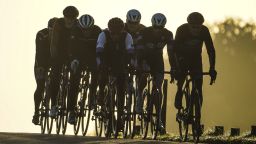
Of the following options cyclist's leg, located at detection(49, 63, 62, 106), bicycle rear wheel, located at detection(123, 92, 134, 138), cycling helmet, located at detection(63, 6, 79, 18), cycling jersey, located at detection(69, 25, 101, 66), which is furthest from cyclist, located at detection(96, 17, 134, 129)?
cyclist's leg, located at detection(49, 63, 62, 106)

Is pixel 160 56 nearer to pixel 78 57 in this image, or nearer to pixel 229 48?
pixel 78 57

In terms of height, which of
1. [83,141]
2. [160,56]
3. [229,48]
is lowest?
[83,141]

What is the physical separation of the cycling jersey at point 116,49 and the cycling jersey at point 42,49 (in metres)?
3.43

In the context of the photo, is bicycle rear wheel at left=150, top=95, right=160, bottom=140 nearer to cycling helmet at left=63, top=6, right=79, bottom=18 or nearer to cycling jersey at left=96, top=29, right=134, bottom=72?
cycling jersey at left=96, top=29, right=134, bottom=72

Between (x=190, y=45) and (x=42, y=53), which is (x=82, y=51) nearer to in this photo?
(x=42, y=53)

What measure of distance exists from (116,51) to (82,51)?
2.10m

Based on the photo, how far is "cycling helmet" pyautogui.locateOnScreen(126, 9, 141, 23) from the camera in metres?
32.9

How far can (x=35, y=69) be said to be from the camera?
33.5 m

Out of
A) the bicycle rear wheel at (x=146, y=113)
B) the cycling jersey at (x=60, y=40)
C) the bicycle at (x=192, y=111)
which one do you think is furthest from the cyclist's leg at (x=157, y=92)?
the cycling jersey at (x=60, y=40)


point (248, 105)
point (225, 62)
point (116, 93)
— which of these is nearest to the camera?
point (116, 93)

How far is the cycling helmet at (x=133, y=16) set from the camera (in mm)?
32938

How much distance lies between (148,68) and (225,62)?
3103 inches

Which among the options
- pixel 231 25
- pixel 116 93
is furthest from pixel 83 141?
pixel 231 25

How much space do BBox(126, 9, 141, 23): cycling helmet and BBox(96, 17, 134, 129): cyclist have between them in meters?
2.86
